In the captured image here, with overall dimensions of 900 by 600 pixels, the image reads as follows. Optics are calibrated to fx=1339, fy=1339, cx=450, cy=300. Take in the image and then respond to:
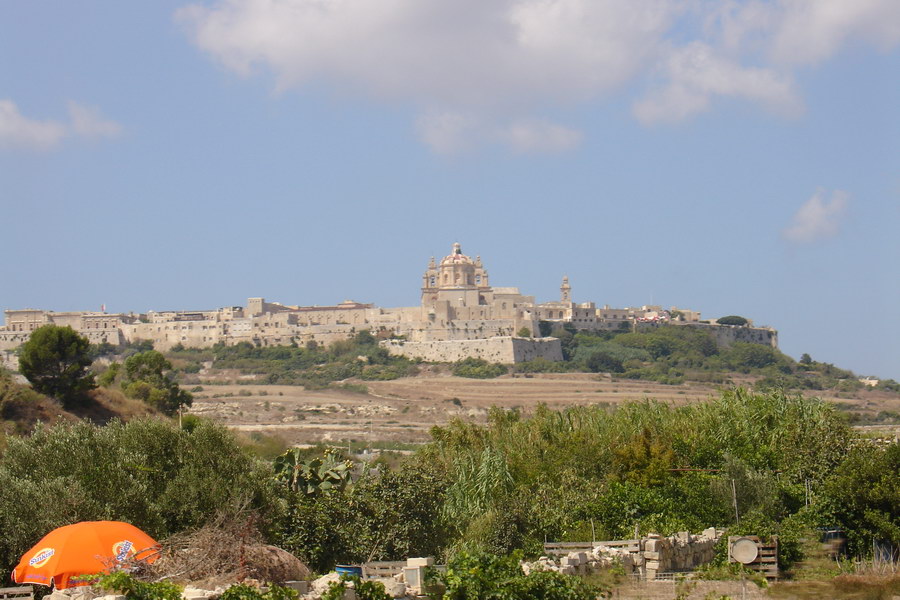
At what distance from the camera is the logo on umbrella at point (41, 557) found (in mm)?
11891

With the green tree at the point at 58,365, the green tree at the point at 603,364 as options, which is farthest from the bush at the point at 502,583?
the green tree at the point at 603,364

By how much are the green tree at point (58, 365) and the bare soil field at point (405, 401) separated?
10.7 metres

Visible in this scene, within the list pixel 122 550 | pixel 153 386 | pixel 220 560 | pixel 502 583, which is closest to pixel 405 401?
pixel 153 386

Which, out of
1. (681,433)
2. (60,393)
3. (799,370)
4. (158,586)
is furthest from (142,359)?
(799,370)

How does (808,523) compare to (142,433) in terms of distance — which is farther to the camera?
(808,523)

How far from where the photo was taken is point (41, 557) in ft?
39.2

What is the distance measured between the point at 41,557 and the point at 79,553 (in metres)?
0.38

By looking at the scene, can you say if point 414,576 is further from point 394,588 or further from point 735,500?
point 735,500

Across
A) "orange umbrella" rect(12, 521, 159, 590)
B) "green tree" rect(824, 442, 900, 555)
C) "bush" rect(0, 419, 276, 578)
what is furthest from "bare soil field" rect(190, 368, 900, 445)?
"orange umbrella" rect(12, 521, 159, 590)

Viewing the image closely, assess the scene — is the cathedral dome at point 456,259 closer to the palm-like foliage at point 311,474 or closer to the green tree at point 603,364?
the green tree at point 603,364

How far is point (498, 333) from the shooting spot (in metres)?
85.2

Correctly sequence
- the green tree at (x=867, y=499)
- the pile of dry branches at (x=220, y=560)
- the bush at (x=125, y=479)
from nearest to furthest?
the pile of dry branches at (x=220, y=560), the bush at (x=125, y=479), the green tree at (x=867, y=499)

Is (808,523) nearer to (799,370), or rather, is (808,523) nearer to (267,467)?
(267,467)

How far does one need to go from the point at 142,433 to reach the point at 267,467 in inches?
63.5
